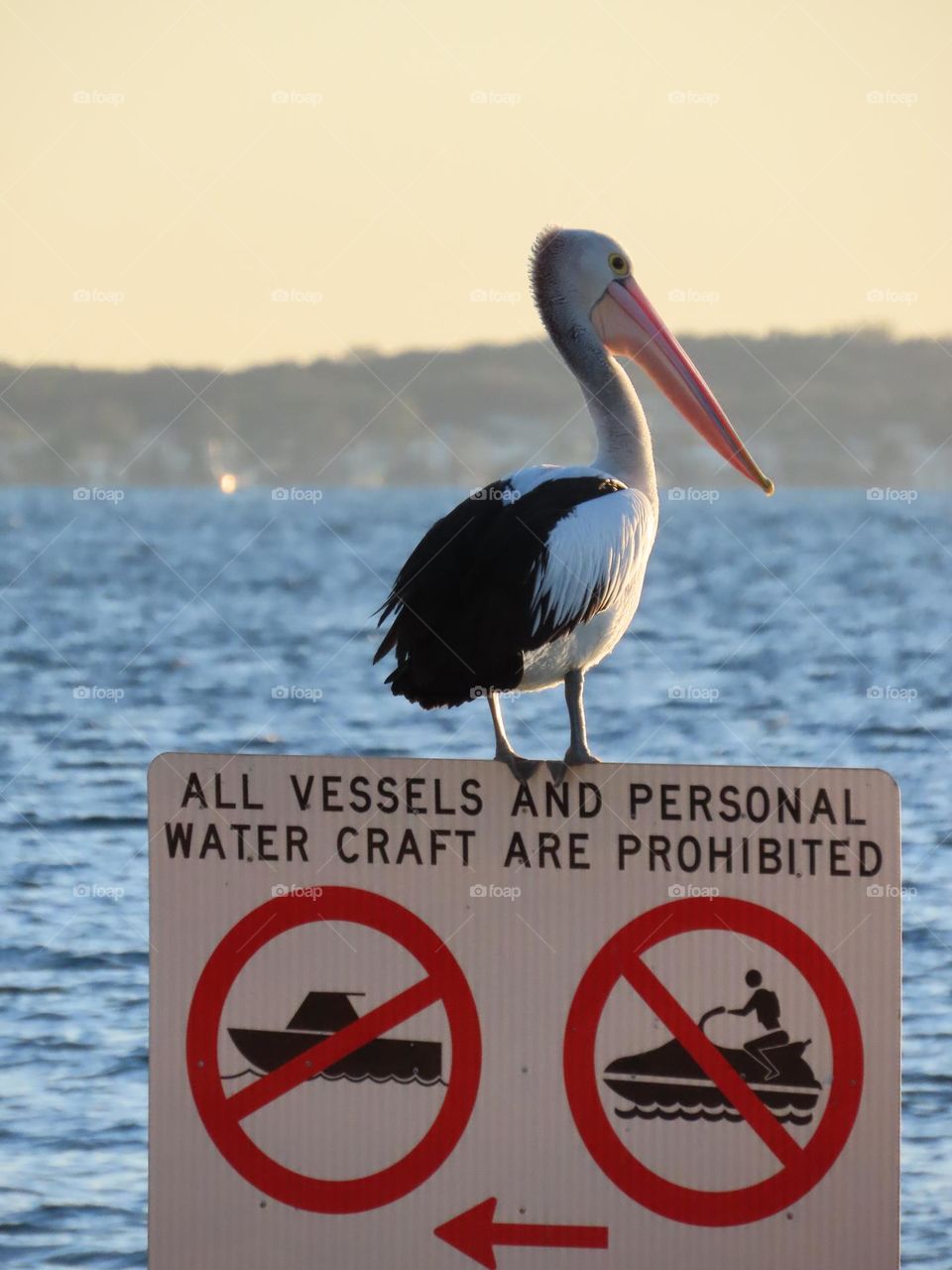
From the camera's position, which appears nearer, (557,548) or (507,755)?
(507,755)

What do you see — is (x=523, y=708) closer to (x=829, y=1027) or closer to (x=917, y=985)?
(x=917, y=985)

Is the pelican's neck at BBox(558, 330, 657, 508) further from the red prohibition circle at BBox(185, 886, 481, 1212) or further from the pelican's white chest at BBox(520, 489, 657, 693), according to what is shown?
→ the red prohibition circle at BBox(185, 886, 481, 1212)

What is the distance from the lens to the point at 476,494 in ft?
15.1

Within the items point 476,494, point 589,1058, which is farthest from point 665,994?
point 476,494

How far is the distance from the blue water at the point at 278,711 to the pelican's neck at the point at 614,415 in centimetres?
153

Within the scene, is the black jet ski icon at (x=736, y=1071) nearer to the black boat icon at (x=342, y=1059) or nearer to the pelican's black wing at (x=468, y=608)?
the black boat icon at (x=342, y=1059)

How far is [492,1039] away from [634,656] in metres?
28.4

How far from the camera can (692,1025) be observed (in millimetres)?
3152

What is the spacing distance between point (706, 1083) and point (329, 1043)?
0.64 meters

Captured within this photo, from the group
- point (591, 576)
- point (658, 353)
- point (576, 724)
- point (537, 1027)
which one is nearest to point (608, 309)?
point (658, 353)

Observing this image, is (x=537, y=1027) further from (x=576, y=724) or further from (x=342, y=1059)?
(x=576, y=724)

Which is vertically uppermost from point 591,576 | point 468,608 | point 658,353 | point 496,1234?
point 658,353

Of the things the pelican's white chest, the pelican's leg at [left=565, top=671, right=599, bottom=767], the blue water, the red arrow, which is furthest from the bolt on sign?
the blue water

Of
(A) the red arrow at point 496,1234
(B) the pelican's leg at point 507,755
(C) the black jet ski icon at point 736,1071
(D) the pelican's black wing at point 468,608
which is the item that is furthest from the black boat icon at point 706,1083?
(D) the pelican's black wing at point 468,608
